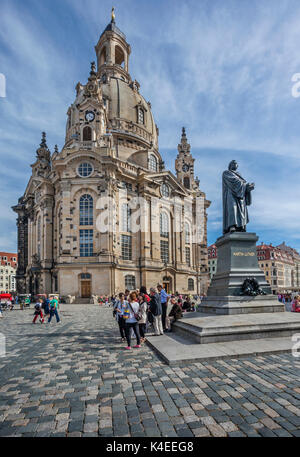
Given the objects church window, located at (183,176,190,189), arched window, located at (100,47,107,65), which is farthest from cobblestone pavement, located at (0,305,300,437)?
arched window, located at (100,47,107,65)

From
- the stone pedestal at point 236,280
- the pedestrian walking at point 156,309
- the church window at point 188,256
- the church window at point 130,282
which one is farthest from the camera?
the church window at point 188,256

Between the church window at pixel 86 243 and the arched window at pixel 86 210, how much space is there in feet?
4.77

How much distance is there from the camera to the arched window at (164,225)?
46.1 metres

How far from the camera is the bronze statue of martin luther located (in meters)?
12.0

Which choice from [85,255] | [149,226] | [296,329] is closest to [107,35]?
[149,226]

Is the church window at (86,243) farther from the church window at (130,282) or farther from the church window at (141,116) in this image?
the church window at (141,116)

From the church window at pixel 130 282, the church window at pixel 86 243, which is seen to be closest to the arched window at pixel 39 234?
the church window at pixel 86 243

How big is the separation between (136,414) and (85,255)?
34.2m

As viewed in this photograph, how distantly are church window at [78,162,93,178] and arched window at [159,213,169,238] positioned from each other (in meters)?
14.5

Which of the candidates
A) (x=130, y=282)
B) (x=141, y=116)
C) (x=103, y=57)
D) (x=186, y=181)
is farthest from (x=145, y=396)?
(x=103, y=57)

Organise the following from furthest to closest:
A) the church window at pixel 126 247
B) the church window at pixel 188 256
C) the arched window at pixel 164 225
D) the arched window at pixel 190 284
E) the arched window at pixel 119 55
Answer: the arched window at pixel 119 55 < the church window at pixel 188 256 < the arched window at pixel 190 284 < the arched window at pixel 164 225 < the church window at pixel 126 247

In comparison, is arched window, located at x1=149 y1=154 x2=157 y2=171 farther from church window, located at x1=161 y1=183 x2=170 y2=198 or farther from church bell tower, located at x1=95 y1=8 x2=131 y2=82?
church bell tower, located at x1=95 y1=8 x2=131 y2=82

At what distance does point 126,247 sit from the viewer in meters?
40.9

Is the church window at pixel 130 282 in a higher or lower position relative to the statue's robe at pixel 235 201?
lower
